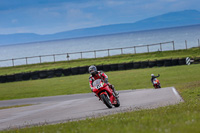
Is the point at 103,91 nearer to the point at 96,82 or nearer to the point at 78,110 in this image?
the point at 96,82

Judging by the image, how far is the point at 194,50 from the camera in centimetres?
4444

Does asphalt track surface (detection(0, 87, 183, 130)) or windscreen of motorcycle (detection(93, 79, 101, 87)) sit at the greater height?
windscreen of motorcycle (detection(93, 79, 101, 87))

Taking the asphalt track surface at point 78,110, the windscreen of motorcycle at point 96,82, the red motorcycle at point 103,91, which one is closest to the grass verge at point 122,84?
the asphalt track surface at point 78,110

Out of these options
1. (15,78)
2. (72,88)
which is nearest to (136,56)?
A: (15,78)

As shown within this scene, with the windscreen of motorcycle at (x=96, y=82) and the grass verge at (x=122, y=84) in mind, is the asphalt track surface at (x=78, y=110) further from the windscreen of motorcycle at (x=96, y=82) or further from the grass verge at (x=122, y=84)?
the grass verge at (x=122, y=84)

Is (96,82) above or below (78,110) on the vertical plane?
above

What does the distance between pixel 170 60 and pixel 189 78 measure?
10.4 metres

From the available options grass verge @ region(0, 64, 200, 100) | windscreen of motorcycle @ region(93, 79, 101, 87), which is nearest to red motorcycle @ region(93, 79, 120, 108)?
windscreen of motorcycle @ region(93, 79, 101, 87)

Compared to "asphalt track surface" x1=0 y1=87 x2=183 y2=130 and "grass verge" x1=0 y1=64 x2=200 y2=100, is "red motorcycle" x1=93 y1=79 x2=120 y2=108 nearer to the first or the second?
"asphalt track surface" x1=0 y1=87 x2=183 y2=130

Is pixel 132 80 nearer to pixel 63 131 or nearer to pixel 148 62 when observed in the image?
pixel 148 62

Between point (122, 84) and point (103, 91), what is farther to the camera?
point (122, 84)

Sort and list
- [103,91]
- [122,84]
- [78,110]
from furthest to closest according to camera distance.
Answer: [122,84], [78,110], [103,91]

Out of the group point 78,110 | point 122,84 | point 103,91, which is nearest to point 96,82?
point 103,91

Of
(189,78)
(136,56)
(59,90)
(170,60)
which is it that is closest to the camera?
(189,78)
